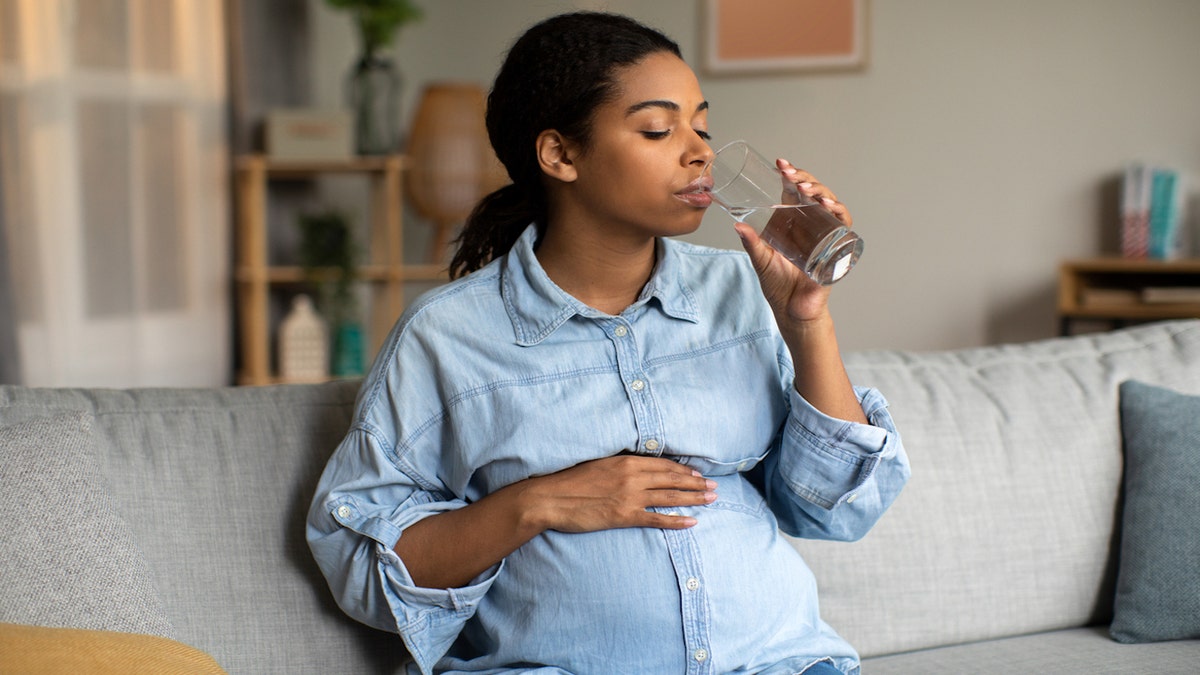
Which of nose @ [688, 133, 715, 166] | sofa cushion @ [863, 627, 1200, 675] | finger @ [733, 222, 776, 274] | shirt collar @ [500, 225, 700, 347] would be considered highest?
nose @ [688, 133, 715, 166]

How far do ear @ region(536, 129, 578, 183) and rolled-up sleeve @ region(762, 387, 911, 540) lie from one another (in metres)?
0.36

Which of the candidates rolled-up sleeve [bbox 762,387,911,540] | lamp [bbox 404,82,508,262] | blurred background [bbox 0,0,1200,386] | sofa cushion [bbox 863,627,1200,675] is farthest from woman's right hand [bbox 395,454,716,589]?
lamp [bbox 404,82,508,262]

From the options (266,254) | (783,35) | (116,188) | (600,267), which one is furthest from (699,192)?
(783,35)

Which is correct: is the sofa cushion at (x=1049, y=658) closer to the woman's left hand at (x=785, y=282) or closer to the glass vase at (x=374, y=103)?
the woman's left hand at (x=785, y=282)

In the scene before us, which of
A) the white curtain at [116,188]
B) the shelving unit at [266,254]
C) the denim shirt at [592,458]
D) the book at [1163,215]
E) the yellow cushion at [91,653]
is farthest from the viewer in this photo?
the shelving unit at [266,254]

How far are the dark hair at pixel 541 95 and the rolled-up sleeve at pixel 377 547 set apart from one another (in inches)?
13.7

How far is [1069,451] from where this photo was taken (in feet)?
5.45

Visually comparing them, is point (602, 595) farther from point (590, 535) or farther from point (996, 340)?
point (996, 340)

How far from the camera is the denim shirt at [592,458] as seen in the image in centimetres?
123

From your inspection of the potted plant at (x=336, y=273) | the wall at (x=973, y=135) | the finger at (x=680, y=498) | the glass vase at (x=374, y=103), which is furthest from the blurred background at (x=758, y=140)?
the finger at (x=680, y=498)

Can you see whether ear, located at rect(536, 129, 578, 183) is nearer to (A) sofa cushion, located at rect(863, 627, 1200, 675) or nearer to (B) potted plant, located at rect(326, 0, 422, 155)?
(A) sofa cushion, located at rect(863, 627, 1200, 675)

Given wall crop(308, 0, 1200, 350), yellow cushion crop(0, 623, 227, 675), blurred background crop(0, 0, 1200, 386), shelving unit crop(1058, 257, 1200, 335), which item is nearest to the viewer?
yellow cushion crop(0, 623, 227, 675)

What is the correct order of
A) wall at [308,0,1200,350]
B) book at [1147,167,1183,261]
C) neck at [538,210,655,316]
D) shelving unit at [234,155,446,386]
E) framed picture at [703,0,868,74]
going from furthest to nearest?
framed picture at [703,0,868,74] < wall at [308,0,1200,350] < shelving unit at [234,155,446,386] < book at [1147,167,1183,261] < neck at [538,210,655,316]

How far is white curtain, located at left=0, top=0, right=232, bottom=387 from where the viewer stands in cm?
324
